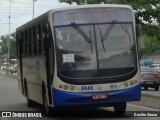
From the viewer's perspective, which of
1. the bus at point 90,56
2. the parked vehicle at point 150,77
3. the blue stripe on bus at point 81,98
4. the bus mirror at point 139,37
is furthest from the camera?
the parked vehicle at point 150,77

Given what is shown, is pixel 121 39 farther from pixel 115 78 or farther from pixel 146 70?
pixel 146 70

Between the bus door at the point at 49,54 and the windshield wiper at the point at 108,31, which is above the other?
the windshield wiper at the point at 108,31

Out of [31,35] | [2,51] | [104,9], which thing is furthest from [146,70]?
A: [2,51]

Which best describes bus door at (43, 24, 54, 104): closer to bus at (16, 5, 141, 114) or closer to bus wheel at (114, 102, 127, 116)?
bus at (16, 5, 141, 114)

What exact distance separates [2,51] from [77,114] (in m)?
137

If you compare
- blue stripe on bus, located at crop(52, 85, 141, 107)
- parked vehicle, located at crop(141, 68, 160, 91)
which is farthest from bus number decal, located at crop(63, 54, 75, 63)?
parked vehicle, located at crop(141, 68, 160, 91)

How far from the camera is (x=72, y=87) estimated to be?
48.2ft

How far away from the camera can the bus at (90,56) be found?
14734 millimetres

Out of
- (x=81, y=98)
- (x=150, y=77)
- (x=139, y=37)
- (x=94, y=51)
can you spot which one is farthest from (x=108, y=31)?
(x=150, y=77)

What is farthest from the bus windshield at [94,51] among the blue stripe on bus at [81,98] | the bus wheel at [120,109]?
the bus wheel at [120,109]

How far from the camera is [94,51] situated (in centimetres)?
1496

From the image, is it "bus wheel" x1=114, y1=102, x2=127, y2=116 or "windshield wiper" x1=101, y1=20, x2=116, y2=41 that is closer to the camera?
"windshield wiper" x1=101, y1=20, x2=116, y2=41

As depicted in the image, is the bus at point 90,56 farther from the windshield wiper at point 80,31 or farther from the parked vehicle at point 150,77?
the parked vehicle at point 150,77

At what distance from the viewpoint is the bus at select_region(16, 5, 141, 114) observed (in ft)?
48.3
